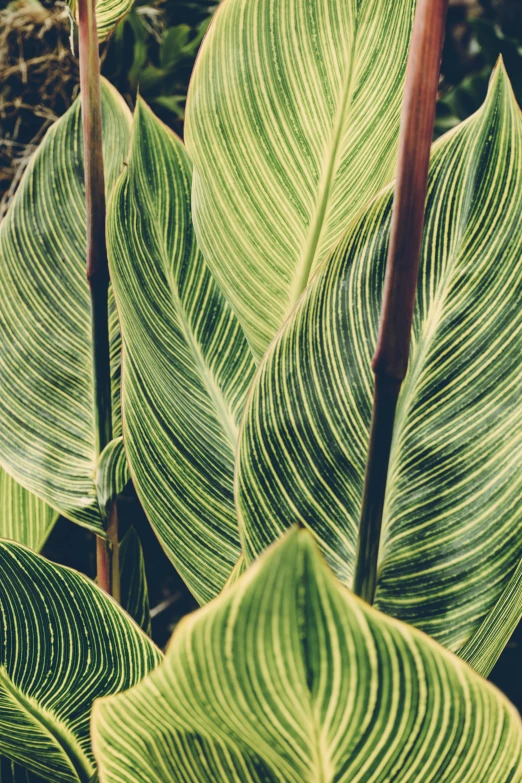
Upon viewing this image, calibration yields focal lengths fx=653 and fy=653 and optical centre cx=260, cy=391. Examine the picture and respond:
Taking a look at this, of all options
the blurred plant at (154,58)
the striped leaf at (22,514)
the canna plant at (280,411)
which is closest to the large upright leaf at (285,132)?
the canna plant at (280,411)

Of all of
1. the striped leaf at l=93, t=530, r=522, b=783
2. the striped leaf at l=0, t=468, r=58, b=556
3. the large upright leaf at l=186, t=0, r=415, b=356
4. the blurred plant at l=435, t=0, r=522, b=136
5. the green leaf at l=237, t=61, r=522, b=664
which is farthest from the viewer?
the blurred plant at l=435, t=0, r=522, b=136

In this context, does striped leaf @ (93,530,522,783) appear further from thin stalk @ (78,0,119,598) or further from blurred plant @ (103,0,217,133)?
blurred plant @ (103,0,217,133)

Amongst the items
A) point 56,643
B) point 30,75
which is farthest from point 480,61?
point 56,643

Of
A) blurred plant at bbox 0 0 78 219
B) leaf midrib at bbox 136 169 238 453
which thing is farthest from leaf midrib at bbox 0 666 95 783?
blurred plant at bbox 0 0 78 219

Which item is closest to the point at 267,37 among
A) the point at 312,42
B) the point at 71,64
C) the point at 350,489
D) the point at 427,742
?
the point at 312,42

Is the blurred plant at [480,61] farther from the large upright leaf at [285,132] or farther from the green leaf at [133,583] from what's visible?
the green leaf at [133,583]

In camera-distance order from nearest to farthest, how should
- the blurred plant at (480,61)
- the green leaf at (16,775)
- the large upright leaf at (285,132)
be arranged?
the large upright leaf at (285,132)
the green leaf at (16,775)
the blurred plant at (480,61)

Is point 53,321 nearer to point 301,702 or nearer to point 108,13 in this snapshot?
point 108,13
